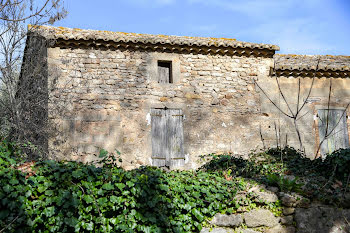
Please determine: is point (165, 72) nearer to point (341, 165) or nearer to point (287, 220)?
point (341, 165)

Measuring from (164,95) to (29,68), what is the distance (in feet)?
11.0

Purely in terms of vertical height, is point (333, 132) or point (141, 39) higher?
point (141, 39)

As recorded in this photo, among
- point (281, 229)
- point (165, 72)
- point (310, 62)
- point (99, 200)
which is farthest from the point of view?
point (310, 62)

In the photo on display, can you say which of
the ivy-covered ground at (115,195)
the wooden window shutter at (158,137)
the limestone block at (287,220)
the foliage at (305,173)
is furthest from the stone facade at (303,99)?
the limestone block at (287,220)

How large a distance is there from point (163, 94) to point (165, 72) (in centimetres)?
69

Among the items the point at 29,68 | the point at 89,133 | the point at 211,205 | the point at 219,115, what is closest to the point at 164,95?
the point at 219,115

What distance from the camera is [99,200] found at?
4.45 m

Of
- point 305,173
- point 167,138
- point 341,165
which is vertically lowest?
point 305,173

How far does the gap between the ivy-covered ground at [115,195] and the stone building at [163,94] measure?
2.91 metres

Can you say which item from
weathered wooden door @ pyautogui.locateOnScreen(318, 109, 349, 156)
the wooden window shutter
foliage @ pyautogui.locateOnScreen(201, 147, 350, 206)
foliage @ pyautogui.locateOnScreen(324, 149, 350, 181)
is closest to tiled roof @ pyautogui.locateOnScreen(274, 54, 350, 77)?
weathered wooden door @ pyautogui.locateOnScreen(318, 109, 349, 156)

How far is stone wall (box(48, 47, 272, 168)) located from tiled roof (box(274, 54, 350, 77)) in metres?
0.63

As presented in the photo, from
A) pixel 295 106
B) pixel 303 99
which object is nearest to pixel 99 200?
pixel 295 106

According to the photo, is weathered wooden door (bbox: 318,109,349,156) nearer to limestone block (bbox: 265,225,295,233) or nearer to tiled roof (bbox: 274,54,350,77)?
tiled roof (bbox: 274,54,350,77)

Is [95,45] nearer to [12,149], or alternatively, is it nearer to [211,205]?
[12,149]
